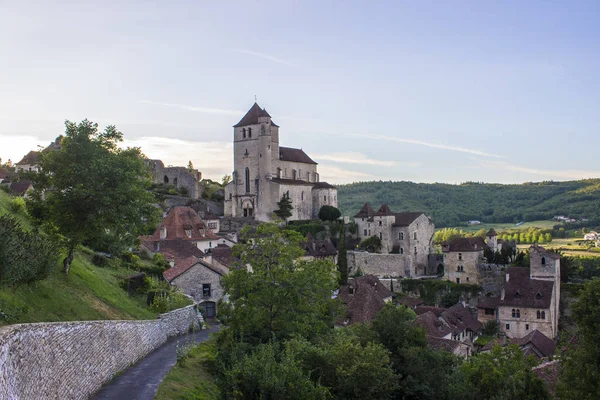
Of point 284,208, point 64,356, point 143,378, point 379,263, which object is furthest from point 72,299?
point 284,208

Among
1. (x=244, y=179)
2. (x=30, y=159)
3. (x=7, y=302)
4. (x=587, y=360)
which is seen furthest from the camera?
(x=244, y=179)

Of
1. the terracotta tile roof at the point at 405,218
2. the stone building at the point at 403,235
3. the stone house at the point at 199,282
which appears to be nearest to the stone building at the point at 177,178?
the stone building at the point at 403,235

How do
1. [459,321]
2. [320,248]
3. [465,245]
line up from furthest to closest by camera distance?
[320,248], [465,245], [459,321]

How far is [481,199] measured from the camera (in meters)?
172

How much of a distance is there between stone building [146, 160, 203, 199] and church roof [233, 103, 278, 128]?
12.5 m

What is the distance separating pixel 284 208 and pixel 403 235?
17.1 metres

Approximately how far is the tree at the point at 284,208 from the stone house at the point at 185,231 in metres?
20.2

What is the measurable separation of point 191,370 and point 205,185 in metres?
76.4

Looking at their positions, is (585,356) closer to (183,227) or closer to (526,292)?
(526,292)

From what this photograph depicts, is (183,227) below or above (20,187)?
below

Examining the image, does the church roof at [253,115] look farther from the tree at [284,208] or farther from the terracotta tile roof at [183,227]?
the terracotta tile roof at [183,227]

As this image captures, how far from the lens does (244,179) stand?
83188 millimetres

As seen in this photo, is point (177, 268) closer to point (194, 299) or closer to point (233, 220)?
point (194, 299)

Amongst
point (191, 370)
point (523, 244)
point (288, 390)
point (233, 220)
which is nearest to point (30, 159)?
point (233, 220)
